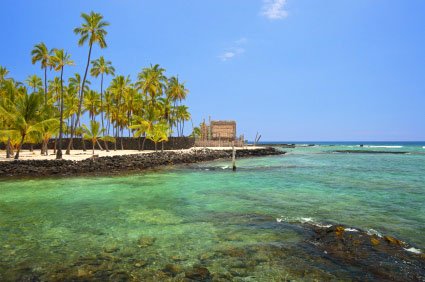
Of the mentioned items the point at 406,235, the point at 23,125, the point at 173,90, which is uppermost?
the point at 173,90

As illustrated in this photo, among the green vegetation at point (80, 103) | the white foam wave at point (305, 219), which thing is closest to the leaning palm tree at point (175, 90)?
the green vegetation at point (80, 103)

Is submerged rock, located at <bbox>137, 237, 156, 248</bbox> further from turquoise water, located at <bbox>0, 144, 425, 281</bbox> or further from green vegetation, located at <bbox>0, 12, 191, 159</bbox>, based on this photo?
green vegetation, located at <bbox>0, 12, 191, 159</bbox>

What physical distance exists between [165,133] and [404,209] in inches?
1291

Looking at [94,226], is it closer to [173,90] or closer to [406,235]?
[406,235]

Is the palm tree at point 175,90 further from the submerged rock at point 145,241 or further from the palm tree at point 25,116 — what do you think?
the submerged rock at point 145,241

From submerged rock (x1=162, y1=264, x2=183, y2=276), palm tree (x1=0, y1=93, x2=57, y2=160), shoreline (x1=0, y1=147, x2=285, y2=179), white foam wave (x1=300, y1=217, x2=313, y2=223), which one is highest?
palm tree (x1=0, y1=93, x2=57, y2=160)

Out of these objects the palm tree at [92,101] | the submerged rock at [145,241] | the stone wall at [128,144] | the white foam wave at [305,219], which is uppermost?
the palm tree at [92,101]

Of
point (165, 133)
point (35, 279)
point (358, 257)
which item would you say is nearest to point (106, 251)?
point (35, 279)

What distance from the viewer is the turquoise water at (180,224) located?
21.8ft

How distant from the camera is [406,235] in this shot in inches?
361

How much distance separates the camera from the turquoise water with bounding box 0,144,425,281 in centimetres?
665

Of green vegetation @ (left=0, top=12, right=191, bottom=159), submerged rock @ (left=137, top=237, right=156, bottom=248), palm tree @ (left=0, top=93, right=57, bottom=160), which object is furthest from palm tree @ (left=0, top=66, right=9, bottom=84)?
submerged rock @ (left=137, top=237, right=156, bottom=248)

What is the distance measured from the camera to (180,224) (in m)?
10.3

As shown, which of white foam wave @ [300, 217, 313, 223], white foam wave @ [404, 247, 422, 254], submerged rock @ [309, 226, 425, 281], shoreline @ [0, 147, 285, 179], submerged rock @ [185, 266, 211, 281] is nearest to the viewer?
submerged rock @ [185, 266, 211, 281]
